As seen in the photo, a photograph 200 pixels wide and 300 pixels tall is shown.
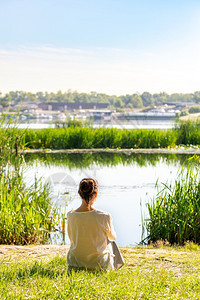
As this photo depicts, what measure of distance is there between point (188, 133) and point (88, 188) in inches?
579

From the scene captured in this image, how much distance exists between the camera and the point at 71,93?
56.1 metres

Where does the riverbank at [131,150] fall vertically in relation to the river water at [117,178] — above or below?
above

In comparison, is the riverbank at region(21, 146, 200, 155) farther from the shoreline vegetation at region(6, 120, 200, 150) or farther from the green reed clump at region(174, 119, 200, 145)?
the green reed clump at region(174, 119, 200, 145)

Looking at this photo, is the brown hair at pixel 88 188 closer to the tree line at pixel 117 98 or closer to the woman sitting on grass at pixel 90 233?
the woman sitting on grass at pixel 90 233

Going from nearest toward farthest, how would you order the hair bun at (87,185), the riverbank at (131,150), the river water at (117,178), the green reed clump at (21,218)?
the hair bun at (87,185) → the green reed clump at (21,218) → the river water at (117,178) → the riverbank at (131,150)

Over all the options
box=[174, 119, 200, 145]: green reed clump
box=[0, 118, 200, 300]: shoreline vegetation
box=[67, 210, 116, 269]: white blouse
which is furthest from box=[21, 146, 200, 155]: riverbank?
box=[67, 210, 116, 269]: white blouse

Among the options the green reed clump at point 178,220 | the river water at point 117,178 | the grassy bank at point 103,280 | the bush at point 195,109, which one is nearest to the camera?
the grassy bank at point 103,280

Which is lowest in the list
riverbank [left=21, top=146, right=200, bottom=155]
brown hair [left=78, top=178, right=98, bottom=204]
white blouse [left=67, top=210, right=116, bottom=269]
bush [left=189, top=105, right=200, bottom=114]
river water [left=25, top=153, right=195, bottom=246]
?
river water [left=25, top=153, right=195, bottom=246]

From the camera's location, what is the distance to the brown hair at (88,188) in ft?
10.8

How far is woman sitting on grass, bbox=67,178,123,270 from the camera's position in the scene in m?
3.35

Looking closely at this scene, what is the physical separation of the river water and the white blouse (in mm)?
1914

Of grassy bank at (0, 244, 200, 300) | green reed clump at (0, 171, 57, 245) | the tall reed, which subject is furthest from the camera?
the tall reed

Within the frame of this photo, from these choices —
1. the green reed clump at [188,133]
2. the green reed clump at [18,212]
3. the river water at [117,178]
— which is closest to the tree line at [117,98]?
the green reed clump at [188,133]

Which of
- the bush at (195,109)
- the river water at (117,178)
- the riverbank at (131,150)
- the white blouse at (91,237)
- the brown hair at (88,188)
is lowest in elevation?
the river water at (117,178)
